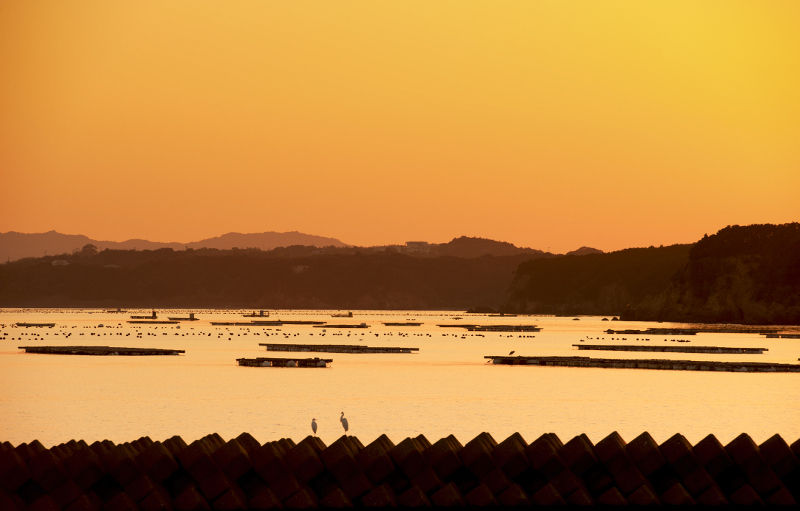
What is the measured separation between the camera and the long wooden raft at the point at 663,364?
201 ft

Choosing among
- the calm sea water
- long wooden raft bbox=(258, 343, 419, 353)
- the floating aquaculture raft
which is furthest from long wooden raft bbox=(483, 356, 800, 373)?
long wooden raft bbox=(258, 343, 419, 353)

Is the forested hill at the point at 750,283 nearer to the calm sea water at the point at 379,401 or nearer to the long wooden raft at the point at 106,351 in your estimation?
the calm sea water at the point at 379,401

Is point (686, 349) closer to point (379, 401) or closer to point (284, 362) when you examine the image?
point (284, 362)

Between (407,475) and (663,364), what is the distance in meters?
56.5

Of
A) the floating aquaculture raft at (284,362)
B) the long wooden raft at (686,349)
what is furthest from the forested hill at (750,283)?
the floating aquaculture raft at (284,362)

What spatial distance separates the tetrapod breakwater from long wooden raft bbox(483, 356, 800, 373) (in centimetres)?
5221

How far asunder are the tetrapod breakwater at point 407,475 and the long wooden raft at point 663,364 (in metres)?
52.2

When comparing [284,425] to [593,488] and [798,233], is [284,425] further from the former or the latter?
[798,233]

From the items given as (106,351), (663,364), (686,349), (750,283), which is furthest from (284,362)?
(750,283)

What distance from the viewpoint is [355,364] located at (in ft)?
224

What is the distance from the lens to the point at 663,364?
64.9 meters

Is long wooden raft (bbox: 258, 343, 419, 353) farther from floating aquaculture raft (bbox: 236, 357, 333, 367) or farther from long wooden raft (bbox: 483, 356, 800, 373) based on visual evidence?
floating aquaculture raft (bbox: 236, 357, 333, 367)

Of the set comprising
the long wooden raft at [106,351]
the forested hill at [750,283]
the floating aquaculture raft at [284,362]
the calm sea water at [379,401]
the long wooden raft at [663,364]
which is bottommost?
the calm sea water at [379,401]

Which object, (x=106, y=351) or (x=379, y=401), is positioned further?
(x=106, y=351)
